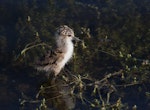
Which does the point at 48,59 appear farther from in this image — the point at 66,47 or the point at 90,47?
the point at 90,47

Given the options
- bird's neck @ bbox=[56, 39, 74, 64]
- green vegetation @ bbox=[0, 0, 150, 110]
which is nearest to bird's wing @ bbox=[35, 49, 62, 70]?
bird's neck @ bbox=[56, 39, 74, 64]

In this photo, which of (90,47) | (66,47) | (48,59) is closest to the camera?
(48,59)

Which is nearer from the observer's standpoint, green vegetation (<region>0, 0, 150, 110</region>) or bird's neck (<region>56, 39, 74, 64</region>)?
green vegetation (<region>0, 0, 150, 110</region>)

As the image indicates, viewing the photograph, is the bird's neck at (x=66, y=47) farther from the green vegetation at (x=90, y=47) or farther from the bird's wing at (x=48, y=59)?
the green vegetation at (x=90, y=47)

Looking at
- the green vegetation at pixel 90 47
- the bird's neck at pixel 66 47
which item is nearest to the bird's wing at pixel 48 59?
the bird's neck at pixel 66 47

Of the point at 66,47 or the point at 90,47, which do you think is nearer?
the point at 66,47

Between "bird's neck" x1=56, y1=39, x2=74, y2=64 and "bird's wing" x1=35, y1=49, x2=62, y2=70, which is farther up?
"bird's neck" x1=56, y1=39, x2=74, y2=64

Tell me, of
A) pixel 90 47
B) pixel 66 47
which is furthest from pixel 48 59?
pixel 90 47

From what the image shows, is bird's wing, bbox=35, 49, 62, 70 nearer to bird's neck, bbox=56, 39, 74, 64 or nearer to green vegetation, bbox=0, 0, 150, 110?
bird's neck, bbox=56, 39, 74, 64

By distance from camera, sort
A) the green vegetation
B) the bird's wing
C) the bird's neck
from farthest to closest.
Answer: the bird's neck → the bird's wing → the green vegetation
